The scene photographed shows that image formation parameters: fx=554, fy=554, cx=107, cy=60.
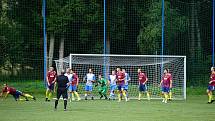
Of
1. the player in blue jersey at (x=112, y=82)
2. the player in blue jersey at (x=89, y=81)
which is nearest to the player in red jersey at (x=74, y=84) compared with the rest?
the player in blue jersey at (x=89, y=81)

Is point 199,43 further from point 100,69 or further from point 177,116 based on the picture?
point 177,116

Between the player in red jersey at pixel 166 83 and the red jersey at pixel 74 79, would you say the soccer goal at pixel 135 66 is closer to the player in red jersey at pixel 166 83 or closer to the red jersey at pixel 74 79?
the red jersey at pixel 74 79

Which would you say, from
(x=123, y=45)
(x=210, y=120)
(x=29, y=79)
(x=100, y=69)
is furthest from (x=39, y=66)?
(x=210, y=120)

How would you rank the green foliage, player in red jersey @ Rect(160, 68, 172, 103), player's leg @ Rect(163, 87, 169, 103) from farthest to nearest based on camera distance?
the green foliage < player in red jersey @ Rect(160, 68, 172, 103) < player's leg @ Rect(163, 87, 169, 103)

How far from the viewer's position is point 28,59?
49.4 metres

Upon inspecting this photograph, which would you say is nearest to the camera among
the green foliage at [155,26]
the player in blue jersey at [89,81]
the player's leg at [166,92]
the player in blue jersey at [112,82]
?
the player's leg at [166,92]

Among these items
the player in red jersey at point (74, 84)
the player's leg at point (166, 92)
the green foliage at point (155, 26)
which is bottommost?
the player's leg at point (166, 92)

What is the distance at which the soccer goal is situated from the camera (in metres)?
35.3

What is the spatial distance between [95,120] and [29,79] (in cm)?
2492

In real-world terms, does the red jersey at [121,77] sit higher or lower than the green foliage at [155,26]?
lower

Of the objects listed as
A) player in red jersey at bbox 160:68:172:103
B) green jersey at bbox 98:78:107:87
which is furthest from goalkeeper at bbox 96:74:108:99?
player in red jersey at bbox 160:68:172:103

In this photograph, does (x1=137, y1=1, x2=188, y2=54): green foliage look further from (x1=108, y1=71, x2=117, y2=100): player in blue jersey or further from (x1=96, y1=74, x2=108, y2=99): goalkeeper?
(x1=96, y1=74, x2=108, y2=99): goalkeeper

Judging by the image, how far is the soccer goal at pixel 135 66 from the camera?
35350 mm

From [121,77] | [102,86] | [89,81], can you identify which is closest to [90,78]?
[89,81]
